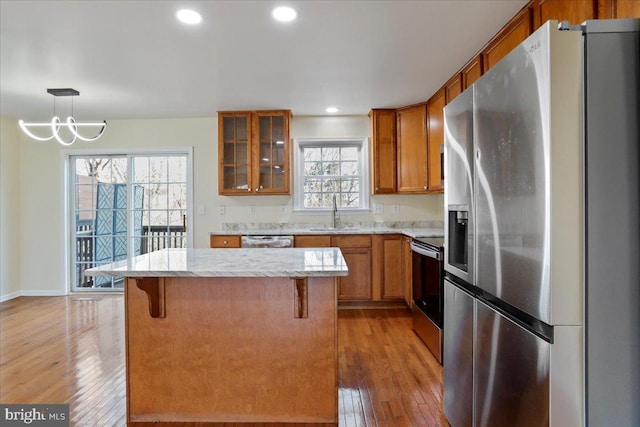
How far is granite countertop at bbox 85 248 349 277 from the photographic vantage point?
1.63 meters

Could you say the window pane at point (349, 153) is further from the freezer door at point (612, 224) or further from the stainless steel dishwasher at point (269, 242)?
the freezer door at point (612, 224)

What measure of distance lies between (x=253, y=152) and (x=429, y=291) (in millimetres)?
2569

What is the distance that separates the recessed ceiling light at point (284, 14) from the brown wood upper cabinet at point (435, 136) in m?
1.88

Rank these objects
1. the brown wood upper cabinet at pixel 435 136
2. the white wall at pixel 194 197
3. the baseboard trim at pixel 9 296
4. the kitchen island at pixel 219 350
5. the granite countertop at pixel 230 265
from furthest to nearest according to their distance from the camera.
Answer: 1. the white wall at pixel 194 197
2. the baseboard trim at pixel 9 296
3. the brown wood upper cabinet at pixel 435 136
4. the kitchen island at pixel 219 350
5. the granite countertop at pixel 230 265

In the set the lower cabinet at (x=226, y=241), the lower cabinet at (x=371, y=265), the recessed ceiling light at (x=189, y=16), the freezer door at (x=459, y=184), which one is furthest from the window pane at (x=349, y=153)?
the freezer door at (x=459, y=184)

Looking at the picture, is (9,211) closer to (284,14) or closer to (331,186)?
(331,186)

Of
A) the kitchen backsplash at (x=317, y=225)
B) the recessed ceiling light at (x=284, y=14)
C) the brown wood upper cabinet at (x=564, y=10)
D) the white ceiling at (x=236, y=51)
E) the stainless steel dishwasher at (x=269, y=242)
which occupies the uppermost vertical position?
the white ceiling at (x=236, y=51)

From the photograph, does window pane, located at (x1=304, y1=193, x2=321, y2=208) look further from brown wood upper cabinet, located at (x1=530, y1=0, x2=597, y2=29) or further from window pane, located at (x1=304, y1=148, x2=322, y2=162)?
brown wood upper cabinet, located at (x1=530, y1=0, x2=597, y2=29)

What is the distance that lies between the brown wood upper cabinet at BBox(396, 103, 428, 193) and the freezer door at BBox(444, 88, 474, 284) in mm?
2187

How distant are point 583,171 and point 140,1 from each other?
7.52ft

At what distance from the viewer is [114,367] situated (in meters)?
2.56

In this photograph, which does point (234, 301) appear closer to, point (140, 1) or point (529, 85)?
point (529, 85)

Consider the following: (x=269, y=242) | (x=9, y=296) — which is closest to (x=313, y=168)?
(x=269, y=242)

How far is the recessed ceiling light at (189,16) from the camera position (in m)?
2.08
